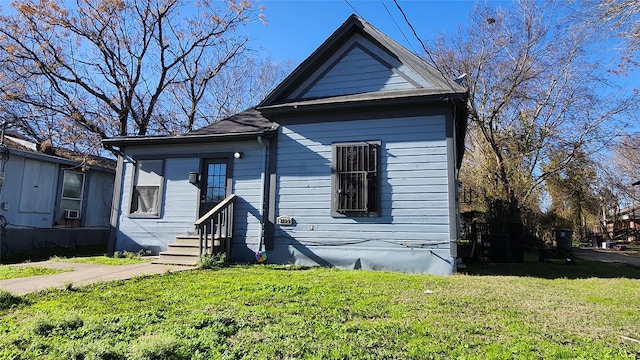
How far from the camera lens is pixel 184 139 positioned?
8.90m

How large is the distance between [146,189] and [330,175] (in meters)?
5.00

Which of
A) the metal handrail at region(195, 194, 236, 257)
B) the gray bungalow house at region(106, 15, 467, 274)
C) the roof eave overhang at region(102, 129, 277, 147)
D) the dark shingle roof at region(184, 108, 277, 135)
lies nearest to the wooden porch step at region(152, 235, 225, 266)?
the gray bungalow house at region(106, 15, 467, 274)

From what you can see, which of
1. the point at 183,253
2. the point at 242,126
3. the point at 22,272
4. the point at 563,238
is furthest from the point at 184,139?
the point at 563,238

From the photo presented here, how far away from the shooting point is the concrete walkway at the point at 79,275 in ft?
16.3

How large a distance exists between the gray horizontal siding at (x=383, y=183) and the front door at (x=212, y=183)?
1651 millimetres

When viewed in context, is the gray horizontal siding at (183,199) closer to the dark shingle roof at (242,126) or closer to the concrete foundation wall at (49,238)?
the dark shingle roof at (242,126)

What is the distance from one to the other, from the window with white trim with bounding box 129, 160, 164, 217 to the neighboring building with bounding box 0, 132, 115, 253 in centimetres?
326

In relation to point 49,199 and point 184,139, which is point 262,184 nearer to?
point 184,139

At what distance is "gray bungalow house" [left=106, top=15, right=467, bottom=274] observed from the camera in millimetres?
7121

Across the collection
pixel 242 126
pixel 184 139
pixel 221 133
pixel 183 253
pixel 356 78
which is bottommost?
pixel 183 253

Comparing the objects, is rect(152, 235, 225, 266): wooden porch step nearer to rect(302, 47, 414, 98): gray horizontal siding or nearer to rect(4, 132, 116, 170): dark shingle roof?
rect(302, 47, 414, 98): gray horizontal siding

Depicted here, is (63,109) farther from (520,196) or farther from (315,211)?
(520,196)

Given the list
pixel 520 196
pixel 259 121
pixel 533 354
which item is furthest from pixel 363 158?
pixel 520 196

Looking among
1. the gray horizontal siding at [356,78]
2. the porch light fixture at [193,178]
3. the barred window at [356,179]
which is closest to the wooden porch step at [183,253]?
the porch light fixture at [193,178]
